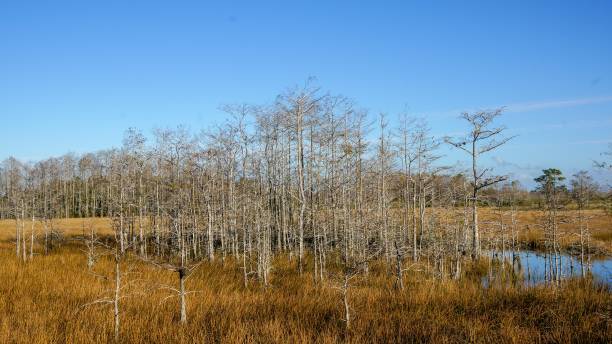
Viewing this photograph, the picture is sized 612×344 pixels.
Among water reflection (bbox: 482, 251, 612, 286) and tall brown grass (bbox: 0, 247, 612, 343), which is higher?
tall brown grass (bbox: 0, 247, 612, 343)

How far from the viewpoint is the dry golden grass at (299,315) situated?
21.7 feet

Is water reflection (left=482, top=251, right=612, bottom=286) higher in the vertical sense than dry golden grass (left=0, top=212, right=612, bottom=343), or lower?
lower

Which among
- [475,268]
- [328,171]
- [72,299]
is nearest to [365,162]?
[328,171]

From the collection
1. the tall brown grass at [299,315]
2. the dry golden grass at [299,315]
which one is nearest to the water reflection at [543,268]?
the tall brown grass at [299,315]

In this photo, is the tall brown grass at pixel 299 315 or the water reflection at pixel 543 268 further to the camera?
the water reflection at pixel 543 268

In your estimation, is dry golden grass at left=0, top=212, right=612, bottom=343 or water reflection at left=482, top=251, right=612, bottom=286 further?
water reflection at left=482, top=251, right=612, bottom=286

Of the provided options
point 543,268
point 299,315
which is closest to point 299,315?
point 299,315

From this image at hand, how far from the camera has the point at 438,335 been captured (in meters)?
6.66

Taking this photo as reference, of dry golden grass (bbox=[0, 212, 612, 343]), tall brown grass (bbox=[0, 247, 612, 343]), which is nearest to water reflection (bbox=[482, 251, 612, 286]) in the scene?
tall brown grass (bbox=[0, 247, 612, 343])

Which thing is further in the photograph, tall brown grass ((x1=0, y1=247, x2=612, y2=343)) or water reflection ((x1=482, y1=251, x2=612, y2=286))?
water reflection ((x1=482, y1=251, x2=612, y2=286))

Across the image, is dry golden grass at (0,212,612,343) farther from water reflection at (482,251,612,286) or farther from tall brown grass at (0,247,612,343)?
water reflection at (482,251,612,286)

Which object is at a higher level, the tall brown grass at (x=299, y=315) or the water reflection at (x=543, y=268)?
the tall brown grass at (x=299, y=315)

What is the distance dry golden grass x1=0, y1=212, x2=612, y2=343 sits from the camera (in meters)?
6.62

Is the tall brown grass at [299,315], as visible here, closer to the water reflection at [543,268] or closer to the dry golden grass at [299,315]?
the dry golden grass at [299,315]
